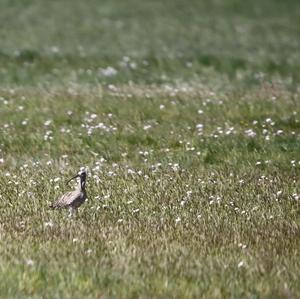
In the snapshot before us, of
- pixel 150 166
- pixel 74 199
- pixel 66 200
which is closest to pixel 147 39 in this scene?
pixel 150 166

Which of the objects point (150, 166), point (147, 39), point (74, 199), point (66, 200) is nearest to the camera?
point (74, 199)

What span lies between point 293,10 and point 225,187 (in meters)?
30.8

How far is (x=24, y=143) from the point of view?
16.6 metres

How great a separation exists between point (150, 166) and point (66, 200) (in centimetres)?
316

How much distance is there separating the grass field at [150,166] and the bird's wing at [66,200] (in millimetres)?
162

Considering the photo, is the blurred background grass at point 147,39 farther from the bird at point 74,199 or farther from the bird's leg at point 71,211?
the bird's leg at point 71,211

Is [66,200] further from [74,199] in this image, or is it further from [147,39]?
[147,39]

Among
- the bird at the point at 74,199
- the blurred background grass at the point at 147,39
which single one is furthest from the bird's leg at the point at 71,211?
the blurred background grass at the point at 147,39

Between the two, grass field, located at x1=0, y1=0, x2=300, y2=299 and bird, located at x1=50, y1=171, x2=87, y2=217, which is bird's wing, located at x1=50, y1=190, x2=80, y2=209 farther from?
grass field, located at x1=0, y1=0, x2=300, y2=299

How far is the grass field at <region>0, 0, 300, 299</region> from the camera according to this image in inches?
391

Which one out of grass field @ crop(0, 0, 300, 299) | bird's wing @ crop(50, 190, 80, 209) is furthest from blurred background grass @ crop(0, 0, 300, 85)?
bird's wing @ crop(50, 190, 80, 209)

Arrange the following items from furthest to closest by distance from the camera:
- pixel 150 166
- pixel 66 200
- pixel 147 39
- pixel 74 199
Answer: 1. pixel 147 39
2. pixel 150 166
3. pixel 66 200
4. pixel 74 199

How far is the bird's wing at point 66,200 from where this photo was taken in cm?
1191

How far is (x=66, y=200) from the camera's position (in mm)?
12000
